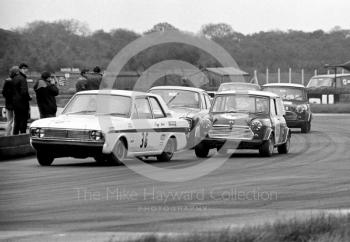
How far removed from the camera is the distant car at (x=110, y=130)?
1645 cm

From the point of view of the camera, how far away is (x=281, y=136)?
69.8 feet

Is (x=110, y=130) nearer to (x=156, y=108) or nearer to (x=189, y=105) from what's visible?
(x=156, y=108)

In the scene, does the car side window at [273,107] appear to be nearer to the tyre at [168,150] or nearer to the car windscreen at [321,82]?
the tyre at [168,150]

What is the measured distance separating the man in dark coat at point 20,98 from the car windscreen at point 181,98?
3464 mm

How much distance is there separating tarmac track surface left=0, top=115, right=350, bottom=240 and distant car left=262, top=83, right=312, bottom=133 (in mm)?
11725

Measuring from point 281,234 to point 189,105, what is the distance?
1500 centimetres

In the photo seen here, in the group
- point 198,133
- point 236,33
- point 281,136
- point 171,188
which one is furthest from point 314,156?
point 236,33

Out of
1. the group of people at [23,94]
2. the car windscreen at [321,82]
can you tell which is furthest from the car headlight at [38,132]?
the car windscreen at [321,82]

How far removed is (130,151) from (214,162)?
2196mm

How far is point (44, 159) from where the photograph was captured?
17234mm

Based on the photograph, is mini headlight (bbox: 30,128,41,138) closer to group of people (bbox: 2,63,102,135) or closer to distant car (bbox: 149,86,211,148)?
group of people (bbox: 2,63,102,135)

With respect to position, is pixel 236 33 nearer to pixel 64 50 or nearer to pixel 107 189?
pixel 64 50

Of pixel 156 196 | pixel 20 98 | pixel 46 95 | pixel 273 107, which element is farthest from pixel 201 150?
pixel 156 196

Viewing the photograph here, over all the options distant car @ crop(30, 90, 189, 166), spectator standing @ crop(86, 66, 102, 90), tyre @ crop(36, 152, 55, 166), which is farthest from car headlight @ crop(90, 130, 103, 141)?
spectator standing @ crop(86, 66, 102, 90)
